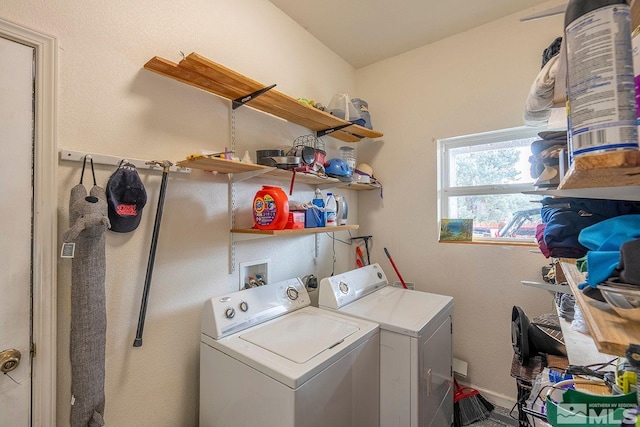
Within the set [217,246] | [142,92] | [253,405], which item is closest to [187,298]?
[217,246]

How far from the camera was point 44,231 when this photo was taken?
1.05 metres

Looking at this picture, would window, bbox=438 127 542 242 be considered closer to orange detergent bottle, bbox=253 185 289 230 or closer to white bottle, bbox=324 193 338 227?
white bottle, bbox=324 193 338 227

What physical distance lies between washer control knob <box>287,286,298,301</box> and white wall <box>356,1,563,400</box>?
1.22 meters

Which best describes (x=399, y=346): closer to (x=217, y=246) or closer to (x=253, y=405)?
(x=253, y=405)

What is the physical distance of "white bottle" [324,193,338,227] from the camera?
196 cm

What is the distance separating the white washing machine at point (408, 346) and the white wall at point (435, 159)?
18.1 inches

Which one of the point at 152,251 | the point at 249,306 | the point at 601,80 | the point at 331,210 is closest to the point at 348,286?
the point at 331,210

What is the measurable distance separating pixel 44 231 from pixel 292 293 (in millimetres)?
1254

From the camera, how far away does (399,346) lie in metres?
1.53

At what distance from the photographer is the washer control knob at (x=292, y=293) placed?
5.94ft

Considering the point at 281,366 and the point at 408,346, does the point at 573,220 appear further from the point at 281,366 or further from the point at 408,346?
the point at 281,366

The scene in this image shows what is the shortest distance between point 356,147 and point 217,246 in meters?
1.87

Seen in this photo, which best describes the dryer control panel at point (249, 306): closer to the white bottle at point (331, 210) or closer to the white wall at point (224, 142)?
the white wall at point (224, 142)

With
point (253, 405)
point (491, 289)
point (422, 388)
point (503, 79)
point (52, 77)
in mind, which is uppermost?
point (503, 79)
